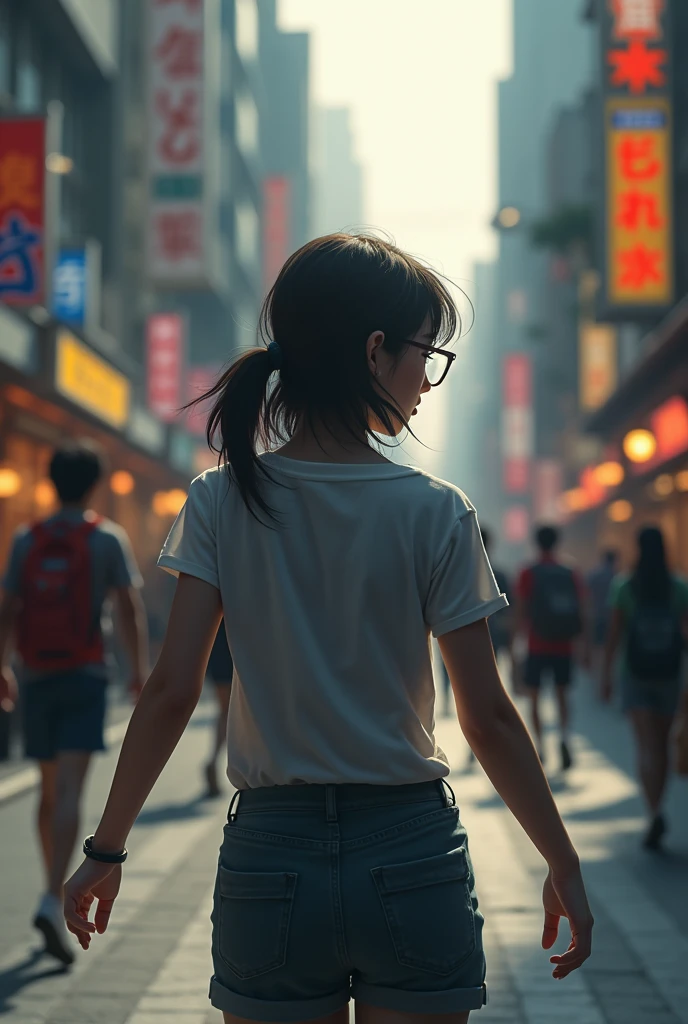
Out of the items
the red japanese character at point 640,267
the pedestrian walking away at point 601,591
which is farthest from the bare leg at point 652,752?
the red japanese character at point 640,267

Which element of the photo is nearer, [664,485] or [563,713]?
[563,713]

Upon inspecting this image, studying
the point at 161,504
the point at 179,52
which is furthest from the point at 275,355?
the point at 161,504

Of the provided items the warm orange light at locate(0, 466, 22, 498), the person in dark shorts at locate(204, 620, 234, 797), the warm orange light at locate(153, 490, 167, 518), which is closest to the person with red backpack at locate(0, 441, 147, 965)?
the person in dark shorts at locate(204, 620, 234, 797)

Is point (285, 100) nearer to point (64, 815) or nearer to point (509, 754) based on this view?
point (64, 815)

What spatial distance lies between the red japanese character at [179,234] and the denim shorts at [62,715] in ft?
75.2

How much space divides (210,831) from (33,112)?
911 cm

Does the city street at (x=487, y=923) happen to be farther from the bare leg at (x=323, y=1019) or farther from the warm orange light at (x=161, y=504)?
the warm orange light at (x=161, y=504)

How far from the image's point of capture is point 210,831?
777 cm

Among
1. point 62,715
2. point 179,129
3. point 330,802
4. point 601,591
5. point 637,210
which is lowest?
point 601,591

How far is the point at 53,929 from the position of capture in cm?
499

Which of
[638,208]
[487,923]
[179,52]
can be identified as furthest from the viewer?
[179,52]

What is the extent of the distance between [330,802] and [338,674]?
0.19 metres

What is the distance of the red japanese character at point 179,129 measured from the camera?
2684cm

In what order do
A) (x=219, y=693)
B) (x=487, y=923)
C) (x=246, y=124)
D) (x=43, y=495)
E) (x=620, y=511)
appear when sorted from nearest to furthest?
1. (x=487, y=923)
2. (x=219, y=693)
3. (x=43, y=495)
4. (x=620, y=511)
5. (x=246, y=124)
